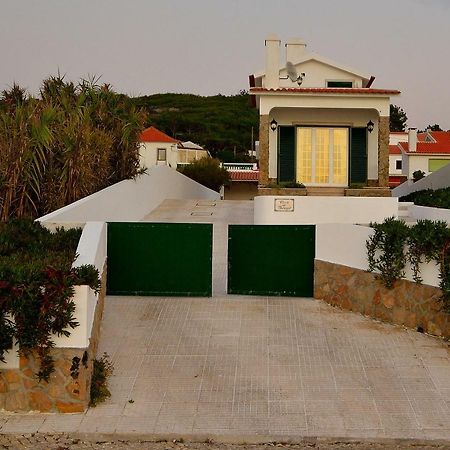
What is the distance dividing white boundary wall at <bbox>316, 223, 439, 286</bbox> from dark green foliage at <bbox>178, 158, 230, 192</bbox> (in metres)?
26.3

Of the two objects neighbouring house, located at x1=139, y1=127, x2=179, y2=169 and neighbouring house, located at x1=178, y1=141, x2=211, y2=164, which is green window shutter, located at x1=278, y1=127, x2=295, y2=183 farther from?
neighbouring house, located at x1=178, y1=141, x2=211, y2=164

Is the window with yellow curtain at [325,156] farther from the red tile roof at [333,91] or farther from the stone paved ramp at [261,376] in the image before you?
the stone paved ramp at [261,376]

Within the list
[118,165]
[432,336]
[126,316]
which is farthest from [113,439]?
[118,165]

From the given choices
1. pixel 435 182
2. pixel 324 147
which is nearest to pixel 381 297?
pixel 324 147

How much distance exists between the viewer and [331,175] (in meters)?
19.4

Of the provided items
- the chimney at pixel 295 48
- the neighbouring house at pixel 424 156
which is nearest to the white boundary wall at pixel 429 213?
the chimney at pixel 295 48

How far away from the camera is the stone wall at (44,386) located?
6848mm

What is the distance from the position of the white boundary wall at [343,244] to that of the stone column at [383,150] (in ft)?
26.2

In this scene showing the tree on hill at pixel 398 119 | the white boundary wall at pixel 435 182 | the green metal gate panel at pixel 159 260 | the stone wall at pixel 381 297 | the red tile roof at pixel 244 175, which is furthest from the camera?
the tree on hill at pixel 398 119

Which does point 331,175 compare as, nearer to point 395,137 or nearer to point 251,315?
point 251,315

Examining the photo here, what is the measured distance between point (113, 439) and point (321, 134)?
1470cm

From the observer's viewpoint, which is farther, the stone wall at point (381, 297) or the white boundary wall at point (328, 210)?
the white boundary wall at point (328, 210)

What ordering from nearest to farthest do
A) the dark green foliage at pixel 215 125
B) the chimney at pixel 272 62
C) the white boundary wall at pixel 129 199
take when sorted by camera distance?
the white boundary wall at pixel 129 199, the chimney at pixel 272 62, the dark green foliage at pixel 215 125

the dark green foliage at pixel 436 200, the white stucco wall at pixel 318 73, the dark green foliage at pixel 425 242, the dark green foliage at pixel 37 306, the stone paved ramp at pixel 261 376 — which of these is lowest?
the stone paved ramp at pixel 261 376
